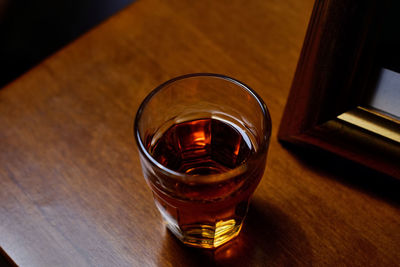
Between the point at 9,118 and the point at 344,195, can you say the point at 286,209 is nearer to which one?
the point at 344,195

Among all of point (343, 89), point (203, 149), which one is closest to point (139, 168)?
point (203, 149)

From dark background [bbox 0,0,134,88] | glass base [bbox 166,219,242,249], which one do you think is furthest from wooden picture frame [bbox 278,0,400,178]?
dark background [bbox 0,0,134,88]

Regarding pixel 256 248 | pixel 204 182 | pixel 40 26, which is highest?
pixel 204 182

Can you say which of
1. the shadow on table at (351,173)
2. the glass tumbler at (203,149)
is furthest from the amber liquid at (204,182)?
the shadow on table at (351,173)

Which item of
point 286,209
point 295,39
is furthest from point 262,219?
point 295,39

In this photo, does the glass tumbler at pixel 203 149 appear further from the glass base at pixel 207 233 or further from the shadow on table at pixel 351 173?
the shadow on table at pixel 351 173

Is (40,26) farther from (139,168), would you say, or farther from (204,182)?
(204,182)
